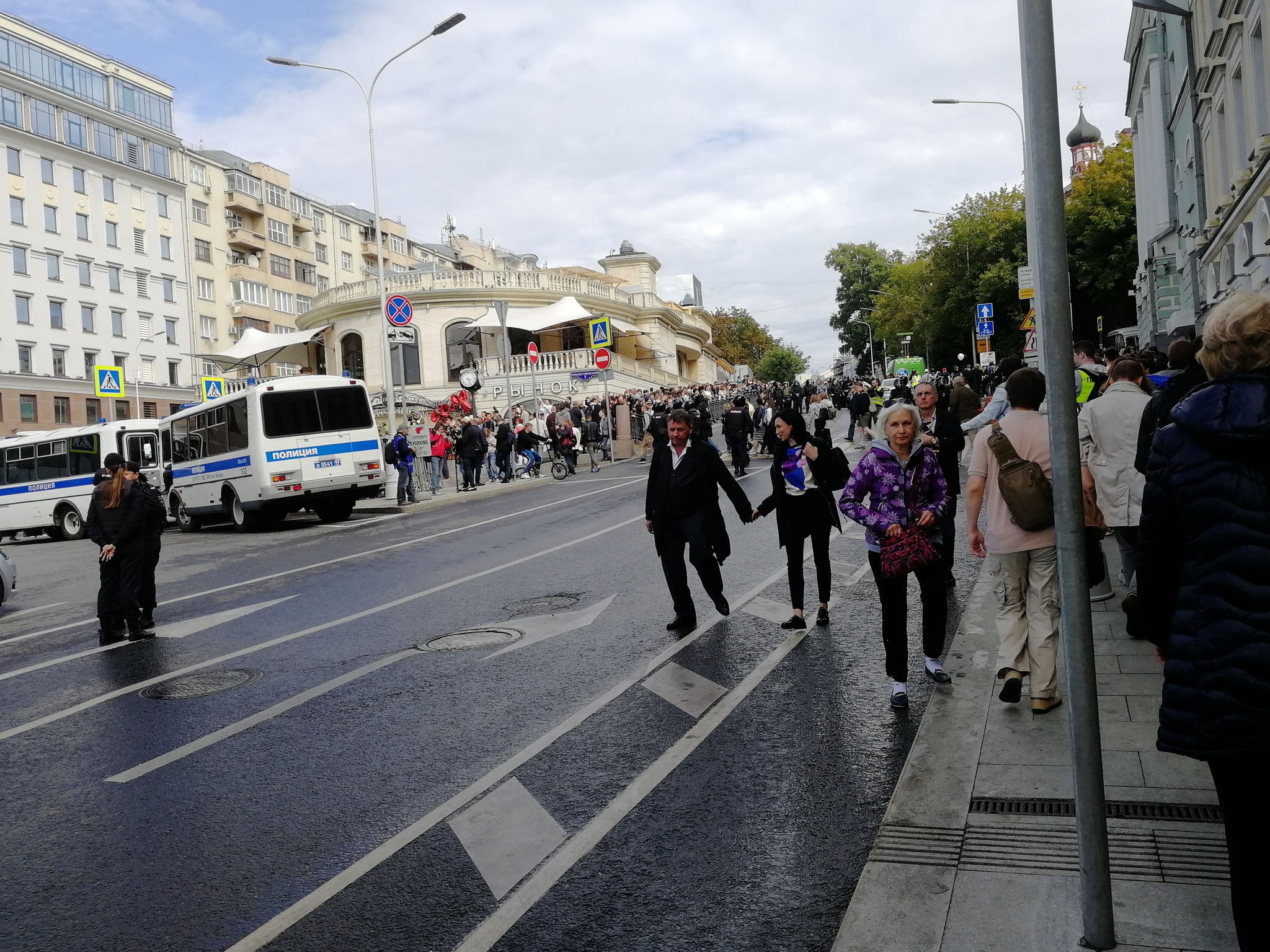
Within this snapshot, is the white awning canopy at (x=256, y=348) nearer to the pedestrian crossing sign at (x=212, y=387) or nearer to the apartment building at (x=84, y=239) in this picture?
the apartment building at (x=84, y=239)

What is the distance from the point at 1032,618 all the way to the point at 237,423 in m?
18.9

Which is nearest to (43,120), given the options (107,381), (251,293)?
(251,293)

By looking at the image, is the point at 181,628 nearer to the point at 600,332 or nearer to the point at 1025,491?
the point at 1025,491

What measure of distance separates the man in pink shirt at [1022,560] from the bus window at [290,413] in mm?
17537

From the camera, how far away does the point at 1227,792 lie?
3006 mm

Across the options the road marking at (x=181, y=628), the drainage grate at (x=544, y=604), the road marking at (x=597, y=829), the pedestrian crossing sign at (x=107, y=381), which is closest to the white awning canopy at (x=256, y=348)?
the pedestrian crossing sign at (x=107, y=381)

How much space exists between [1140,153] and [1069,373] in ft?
133

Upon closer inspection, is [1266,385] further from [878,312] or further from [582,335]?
[878,312]

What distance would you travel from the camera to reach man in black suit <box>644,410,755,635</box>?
914 cm

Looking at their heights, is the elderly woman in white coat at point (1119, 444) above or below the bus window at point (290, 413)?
below

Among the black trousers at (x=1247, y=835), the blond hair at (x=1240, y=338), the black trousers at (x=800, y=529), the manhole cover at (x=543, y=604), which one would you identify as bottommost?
the manhole cover at (x=543, y=604)

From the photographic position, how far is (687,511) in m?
9.26

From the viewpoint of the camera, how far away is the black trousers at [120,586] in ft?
33.8

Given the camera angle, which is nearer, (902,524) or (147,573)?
(902,524)
